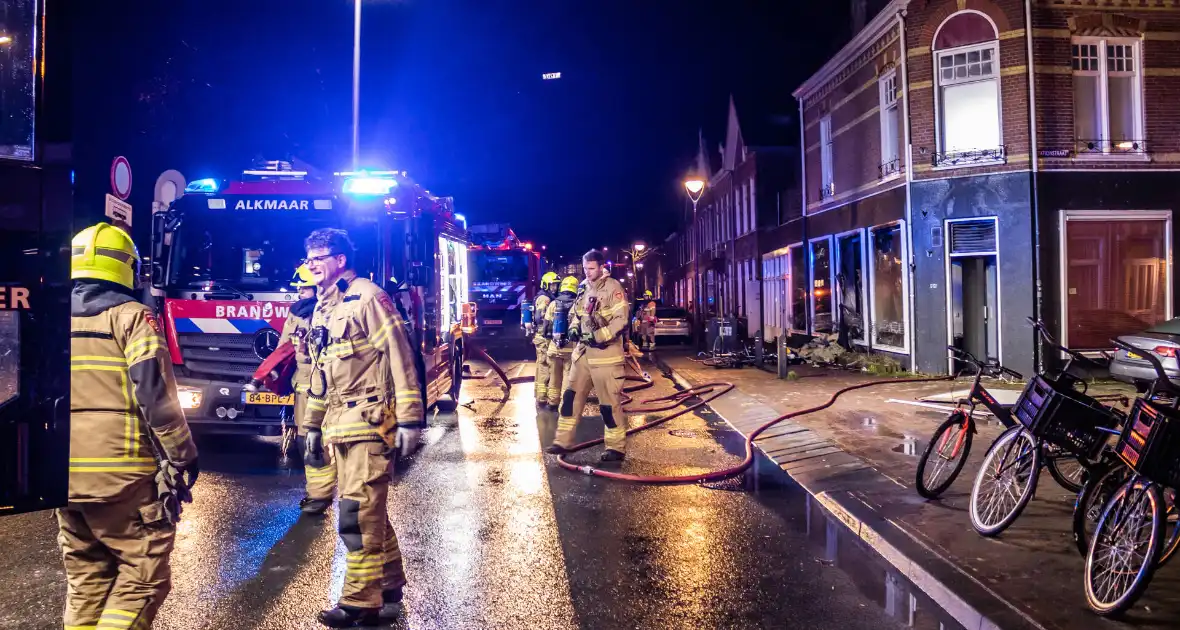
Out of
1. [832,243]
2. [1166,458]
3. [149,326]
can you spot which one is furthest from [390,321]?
[832,243]

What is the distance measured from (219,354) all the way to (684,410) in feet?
20.2

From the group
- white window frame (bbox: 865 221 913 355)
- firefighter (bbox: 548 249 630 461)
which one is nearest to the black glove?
firefighter (bbox: 548 249 630 461)

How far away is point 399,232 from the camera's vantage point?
330 inches

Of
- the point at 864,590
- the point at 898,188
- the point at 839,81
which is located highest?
the point at 839,81

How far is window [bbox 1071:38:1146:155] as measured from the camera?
47.2ft

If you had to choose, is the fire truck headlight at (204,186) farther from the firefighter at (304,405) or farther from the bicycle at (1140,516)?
the bicycle at (1140,516)

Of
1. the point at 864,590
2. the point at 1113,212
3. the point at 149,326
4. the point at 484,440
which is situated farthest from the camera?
the point at 1113,212

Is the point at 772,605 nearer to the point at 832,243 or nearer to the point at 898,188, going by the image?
the point at 898,188

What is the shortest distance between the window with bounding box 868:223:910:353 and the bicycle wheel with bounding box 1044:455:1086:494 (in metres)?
10.1

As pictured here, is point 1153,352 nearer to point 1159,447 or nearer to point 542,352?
point 1159,447

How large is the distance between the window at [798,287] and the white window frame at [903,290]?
4.37 m

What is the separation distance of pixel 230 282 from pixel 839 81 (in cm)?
1592

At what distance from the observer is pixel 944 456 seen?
608 centimetres

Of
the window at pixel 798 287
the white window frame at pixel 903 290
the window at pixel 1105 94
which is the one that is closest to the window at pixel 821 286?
the window at pixel 798 287
